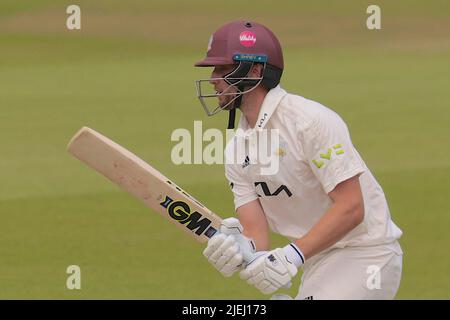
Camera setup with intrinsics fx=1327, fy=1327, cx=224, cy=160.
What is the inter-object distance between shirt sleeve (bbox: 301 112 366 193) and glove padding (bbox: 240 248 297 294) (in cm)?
39

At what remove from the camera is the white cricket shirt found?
19.6ft

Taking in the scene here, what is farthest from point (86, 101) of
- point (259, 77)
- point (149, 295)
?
point (259, 77)

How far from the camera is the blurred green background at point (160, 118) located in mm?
9750

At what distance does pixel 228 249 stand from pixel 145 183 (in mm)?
521

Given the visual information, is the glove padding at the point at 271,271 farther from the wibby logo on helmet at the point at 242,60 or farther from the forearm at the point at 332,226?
the wibby logo on helmet at the point at 242,60

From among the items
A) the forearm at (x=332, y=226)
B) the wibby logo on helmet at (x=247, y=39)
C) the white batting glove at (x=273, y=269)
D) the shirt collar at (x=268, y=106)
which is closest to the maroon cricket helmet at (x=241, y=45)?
the wibby logo on helmet at (x=247, y=39)

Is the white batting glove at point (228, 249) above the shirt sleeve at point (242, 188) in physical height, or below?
below

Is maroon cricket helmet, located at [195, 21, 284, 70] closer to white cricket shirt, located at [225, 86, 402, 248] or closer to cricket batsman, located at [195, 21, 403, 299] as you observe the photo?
cricket batsman, located at [195, 21, 403, 299]

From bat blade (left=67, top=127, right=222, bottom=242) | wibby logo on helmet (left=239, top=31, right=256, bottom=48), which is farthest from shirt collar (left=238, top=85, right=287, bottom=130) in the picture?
bat blade (left=67, top=127, right=222, bottom=242)

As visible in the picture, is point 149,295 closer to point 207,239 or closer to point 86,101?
point 207,239

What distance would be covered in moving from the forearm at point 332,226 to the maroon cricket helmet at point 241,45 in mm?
823

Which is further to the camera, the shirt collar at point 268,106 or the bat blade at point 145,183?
the shirt collar at point 268,106

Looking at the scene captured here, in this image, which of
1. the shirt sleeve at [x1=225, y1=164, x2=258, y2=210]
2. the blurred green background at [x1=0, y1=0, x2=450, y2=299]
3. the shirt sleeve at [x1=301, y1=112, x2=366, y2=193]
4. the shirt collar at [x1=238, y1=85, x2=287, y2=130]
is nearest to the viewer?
the shirt sleeve at [x1=301, y1=112, x2=366, y2=193]

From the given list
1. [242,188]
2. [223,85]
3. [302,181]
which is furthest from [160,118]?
[302,181]
